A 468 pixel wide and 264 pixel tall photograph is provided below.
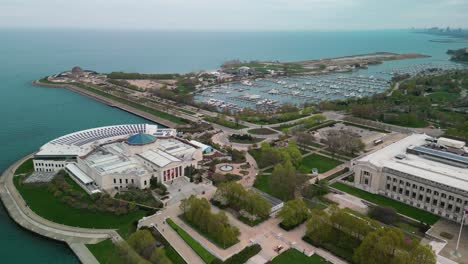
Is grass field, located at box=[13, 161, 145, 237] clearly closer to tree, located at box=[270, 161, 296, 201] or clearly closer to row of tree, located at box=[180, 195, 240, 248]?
row of tree, located at box=[180, 195, 240, 248]

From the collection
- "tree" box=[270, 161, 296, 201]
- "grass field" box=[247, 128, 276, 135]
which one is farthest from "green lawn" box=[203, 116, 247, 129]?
"tree" box=[270, 161, 296, 201]

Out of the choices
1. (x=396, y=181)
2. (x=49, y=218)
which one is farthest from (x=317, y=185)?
(x=49, y=218)

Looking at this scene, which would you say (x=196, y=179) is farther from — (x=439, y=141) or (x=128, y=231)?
(x=439, y=141)

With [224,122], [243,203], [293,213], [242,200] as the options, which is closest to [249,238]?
[243,203]

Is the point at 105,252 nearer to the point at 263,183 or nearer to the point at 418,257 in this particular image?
the point at 263,183

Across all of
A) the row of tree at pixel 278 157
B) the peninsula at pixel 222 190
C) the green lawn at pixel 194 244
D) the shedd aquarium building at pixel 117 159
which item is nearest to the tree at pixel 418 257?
the peninsula at pixel 222 190

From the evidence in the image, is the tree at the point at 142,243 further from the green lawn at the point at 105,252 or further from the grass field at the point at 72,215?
the grass field at the point at 72,215
